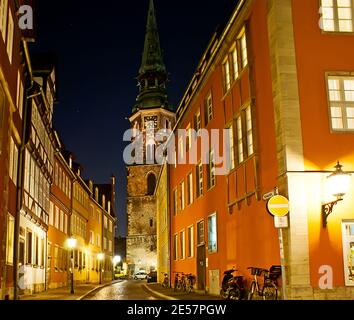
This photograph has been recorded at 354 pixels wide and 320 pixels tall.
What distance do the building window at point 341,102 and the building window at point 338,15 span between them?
163 cm

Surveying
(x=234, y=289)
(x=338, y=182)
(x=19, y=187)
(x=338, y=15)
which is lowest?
(x=234, y=289)

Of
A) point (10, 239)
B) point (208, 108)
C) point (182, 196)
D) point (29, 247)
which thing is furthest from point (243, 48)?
point (182, 196)

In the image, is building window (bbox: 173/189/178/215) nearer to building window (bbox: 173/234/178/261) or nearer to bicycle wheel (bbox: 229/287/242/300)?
building window (bbox: 173/234/178/261)

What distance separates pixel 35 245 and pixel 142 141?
61.1 m

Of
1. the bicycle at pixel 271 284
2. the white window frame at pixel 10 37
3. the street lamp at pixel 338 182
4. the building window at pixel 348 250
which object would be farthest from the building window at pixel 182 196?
the street lamp at pixel 338 182

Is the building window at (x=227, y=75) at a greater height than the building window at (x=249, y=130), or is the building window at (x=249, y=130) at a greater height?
the building window at (x=227, y=75)

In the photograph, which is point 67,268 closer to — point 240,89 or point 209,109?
point 209,109

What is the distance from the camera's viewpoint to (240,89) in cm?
2005

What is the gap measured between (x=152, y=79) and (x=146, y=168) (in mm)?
14786

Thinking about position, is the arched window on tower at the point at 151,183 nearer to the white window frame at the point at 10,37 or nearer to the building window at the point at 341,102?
the white window frame at the point at 10,37

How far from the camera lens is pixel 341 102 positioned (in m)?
16.4

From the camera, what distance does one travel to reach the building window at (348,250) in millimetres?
15199

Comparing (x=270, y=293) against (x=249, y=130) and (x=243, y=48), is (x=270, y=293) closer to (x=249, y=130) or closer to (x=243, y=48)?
(x=249, y=130)

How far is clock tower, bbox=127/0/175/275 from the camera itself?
87875 mm
